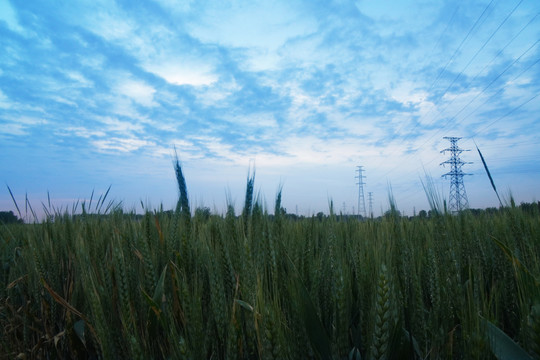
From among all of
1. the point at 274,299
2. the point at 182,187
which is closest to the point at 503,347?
the point at 274,299

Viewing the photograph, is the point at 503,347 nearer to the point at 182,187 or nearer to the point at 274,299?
the point at 274,299

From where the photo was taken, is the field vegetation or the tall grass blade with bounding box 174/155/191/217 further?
the tall grass blade with bounding box 174/155/191/217

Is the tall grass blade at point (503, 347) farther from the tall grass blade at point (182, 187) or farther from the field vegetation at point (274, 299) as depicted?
the tall grass blade at point (182, 187)

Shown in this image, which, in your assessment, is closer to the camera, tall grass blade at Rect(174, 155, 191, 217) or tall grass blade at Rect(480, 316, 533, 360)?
tall grass blade at Rect(480, 316, 533, 360)

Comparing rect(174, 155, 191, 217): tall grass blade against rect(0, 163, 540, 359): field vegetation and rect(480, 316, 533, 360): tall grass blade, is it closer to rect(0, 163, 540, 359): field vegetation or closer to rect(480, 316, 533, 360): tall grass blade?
rect(0, 163, 540, 359): field vegetation

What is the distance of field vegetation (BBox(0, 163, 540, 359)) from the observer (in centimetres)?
94

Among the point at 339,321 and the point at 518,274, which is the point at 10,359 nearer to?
the point at 339,321

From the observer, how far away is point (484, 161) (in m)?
1.82

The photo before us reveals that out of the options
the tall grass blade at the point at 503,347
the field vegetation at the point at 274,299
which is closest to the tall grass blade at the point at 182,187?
the field vegetation at the point at 274,299

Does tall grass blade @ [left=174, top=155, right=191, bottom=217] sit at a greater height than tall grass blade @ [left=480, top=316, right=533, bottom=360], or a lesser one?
greater

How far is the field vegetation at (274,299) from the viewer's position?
94 cm

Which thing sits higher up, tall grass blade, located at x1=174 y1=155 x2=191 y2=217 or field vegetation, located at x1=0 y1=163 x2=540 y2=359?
tall grass blade, located at x1=174 y1=155 x2=191 y2=217

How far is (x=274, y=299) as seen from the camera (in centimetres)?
95

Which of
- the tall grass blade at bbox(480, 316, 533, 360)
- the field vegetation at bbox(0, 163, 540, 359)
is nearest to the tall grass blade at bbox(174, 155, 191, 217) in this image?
the field vegetation at bbox(0, 163, 540, 359)
